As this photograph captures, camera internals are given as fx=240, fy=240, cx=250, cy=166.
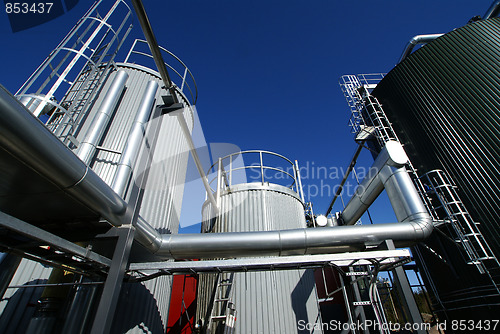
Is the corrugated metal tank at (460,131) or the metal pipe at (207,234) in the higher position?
the corrugated metal tank at (460,131)

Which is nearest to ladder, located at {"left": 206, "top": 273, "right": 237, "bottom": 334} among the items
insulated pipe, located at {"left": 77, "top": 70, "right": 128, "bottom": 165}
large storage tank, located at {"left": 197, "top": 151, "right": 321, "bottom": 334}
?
large storage tank, located at {"left": 197, "top": 151, "right": 321, "bottom": 334}

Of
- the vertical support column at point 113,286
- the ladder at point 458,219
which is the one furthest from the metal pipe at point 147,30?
the ladder at point 458,219

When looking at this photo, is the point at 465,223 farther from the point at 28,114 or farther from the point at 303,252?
the point at 28,114

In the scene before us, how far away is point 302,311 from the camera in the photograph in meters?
7.59

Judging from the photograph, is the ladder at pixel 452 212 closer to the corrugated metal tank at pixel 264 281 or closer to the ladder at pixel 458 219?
the ladder at pixel 458 219

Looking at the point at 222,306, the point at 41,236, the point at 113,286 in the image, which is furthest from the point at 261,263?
the point at 41,236

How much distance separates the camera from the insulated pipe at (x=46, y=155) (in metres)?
2.41

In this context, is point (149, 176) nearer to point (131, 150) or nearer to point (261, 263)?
point (131, 150)

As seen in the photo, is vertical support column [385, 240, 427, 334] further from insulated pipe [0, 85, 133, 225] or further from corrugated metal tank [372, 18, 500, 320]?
insulated pipe [0, 85, 133, 225]

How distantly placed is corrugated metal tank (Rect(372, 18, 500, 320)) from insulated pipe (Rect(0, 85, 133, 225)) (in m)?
11.1

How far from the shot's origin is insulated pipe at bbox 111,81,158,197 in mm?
5428

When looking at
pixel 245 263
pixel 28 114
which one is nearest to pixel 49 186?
pixel 28 114

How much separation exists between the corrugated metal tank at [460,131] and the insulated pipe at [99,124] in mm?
12397

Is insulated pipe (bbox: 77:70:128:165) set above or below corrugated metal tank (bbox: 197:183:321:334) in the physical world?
above
